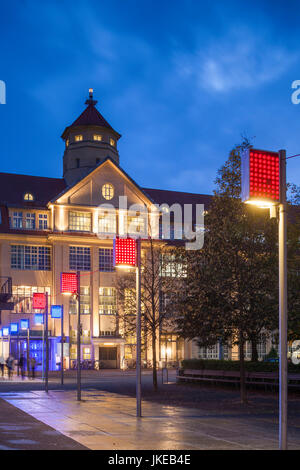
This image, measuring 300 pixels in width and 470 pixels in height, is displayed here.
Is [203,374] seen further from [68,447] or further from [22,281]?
[22,281]

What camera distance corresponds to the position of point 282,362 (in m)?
9.81

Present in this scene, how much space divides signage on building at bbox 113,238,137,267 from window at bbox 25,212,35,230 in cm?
4606

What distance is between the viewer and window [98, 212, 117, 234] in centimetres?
6506

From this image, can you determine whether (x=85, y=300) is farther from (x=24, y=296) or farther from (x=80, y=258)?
(x=24, y=296)

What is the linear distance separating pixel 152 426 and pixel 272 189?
359 inches

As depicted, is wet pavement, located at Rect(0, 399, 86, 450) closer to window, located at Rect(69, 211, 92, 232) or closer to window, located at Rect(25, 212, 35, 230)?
window, located at Rect(69, 211, 92, 232)

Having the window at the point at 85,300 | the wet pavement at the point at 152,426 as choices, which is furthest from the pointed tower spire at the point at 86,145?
the wet pavement at the point at 152,426

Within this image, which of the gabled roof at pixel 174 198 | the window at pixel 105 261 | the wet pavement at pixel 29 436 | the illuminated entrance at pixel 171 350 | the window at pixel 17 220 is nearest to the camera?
the wet pavement at pixel 29 436

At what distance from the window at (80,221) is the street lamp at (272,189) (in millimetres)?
55056

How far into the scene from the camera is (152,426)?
1638 cm

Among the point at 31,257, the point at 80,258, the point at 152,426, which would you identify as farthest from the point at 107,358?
the point at 152,426

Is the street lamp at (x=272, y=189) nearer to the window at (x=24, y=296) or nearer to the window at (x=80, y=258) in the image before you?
the window at (x=24, y=296)

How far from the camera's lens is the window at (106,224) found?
65062 millimetres
